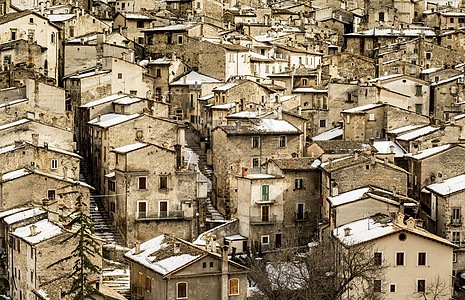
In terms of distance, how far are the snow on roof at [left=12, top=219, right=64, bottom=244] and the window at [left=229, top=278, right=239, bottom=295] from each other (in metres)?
8.45

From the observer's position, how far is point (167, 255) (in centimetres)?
6366

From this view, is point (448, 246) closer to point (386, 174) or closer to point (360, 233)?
point (360, 233)

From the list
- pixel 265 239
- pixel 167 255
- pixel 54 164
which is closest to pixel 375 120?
pixel 265 239

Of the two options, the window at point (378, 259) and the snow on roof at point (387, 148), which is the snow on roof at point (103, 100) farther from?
the window at point (378, 259)

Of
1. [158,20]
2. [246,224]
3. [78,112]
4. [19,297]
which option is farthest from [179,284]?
[158,20]

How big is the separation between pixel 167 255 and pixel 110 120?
19.4 meters

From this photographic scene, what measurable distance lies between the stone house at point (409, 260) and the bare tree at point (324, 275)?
1.42ft

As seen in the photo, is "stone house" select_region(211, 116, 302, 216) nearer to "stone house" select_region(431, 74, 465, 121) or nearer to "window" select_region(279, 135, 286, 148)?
"window" select_region(279, 135, 286, 148)

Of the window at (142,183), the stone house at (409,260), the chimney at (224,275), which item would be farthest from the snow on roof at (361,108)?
the chimney at (224,275)

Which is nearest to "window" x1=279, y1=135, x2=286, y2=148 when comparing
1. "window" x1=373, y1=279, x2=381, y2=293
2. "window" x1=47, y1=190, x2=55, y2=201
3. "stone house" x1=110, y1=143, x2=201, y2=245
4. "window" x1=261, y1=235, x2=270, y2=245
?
"stone house" x1=110, y1=143, x2=201, y2=245

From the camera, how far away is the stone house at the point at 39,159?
72438mm

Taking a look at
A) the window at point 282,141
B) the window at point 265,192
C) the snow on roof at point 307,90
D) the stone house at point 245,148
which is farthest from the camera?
the snow on roof at point 307,90

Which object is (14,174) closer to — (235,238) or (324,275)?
(235,238)

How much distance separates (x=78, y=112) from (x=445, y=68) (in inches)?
1262
